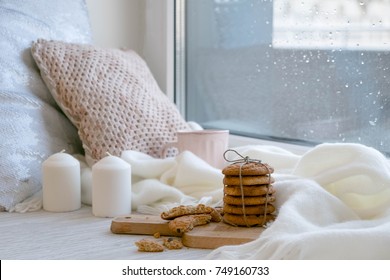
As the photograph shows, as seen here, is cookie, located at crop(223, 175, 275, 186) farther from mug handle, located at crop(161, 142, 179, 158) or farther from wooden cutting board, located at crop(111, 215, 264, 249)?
mug handle, located at crop(161, 142, 179, 158)

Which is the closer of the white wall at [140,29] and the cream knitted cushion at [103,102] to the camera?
the cream knitted cushion at [103,102]

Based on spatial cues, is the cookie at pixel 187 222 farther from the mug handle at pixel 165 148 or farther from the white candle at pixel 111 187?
the mug handle at pixel 165 148

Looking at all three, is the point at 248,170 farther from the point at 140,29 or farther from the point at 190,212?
the point at 140,29

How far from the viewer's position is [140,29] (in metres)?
2.28

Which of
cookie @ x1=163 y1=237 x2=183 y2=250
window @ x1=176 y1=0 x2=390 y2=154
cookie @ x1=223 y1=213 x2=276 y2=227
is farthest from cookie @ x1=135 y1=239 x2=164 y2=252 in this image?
window @ x1=176 y1=0 x2=390 y2=154

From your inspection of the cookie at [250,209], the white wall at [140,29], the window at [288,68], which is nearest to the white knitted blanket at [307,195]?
the cookie at [250,209]

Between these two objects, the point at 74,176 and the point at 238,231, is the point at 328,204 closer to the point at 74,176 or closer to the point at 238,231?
the point at 238,231

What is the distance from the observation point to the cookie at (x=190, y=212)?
1.37 metres

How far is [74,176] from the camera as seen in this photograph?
1.57 metres

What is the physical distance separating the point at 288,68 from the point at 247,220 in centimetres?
70

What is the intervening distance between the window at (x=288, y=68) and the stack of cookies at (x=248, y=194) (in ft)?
1.57

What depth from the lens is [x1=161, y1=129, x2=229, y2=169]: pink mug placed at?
171 centimetres

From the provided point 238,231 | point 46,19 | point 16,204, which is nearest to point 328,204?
point 238,231
